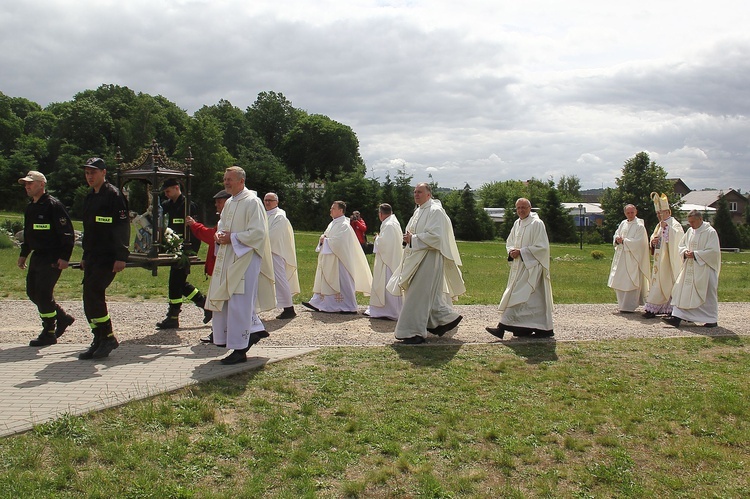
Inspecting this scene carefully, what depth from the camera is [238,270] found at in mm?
7352

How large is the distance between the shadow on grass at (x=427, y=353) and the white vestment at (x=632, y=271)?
6092 millimetres

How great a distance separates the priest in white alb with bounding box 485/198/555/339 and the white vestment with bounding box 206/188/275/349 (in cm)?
381

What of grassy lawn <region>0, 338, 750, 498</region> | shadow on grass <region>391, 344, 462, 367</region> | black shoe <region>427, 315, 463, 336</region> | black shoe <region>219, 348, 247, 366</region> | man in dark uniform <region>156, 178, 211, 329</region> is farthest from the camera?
man in dark uniform <region>156, 178, 211, 329</region>

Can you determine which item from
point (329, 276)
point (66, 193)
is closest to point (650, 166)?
point (66, 193)

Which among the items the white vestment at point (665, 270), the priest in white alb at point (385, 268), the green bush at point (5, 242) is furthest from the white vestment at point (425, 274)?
the green bush at point (5, 242)

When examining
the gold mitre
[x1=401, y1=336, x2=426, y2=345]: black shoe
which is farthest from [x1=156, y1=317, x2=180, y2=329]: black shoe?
the gold mitre

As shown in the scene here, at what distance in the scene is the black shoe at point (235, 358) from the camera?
287 inches

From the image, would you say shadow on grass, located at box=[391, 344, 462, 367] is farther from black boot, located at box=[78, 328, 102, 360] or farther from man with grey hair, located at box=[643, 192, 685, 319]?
man with grey hair, located at box=[643, 192, 685, 319]

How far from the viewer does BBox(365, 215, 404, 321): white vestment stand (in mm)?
11742

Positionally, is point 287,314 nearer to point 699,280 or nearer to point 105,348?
point 105,348

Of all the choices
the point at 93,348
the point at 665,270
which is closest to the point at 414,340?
the point at 93,348

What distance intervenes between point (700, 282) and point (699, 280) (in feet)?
0.12

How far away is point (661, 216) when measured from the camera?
13.1 m

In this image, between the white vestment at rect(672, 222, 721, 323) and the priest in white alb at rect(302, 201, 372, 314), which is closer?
the white vestment at rect(672, 222, 721, 323)
